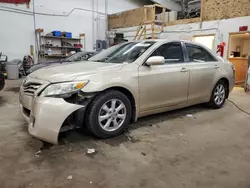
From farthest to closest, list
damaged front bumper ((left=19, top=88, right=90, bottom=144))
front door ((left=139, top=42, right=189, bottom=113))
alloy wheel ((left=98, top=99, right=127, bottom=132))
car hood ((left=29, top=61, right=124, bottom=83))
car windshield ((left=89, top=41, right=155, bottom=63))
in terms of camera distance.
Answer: car windshield ((left=89, top=41, right=155, bottom=63)) → front door ((left=139, top=42, right=189, bottom=113)) → alloy wheel ((left=98, top=99, right=127, bottom=132)) → car hood ((left=29, top=61, right=124, bottom=83)) → damaged front bumper ((left=19, top=88, right=90, bottom=144))

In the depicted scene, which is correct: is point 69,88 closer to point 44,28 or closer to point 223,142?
point 223,142

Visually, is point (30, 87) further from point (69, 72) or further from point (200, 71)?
point (200, 71)

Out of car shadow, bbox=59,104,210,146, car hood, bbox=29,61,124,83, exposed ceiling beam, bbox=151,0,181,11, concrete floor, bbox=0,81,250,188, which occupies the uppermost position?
exposed ceiling beam, bbox=151,0,181,11

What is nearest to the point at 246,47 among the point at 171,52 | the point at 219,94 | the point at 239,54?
the point at 239,54

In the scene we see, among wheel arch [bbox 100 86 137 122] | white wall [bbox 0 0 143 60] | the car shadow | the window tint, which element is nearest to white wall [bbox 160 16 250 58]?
white wall [bbox 0 0 143 60]

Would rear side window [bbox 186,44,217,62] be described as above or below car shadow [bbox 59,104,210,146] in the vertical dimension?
above

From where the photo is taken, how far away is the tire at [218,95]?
386cm

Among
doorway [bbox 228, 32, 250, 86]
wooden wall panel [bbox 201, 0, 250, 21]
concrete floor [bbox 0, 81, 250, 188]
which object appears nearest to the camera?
concrete floor [bbox 0, 81, 250, 188]

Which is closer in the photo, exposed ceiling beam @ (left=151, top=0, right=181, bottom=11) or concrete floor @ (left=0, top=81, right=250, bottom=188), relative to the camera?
concrete floor @ (left=0, top=81, right=250, bottom=188)

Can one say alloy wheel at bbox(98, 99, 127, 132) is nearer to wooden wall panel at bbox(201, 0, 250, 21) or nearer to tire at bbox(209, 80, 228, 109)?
tire at bbox(209, 80, 228, 109)

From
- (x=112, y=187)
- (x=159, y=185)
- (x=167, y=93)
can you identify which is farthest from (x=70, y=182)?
(x=167, y=93)

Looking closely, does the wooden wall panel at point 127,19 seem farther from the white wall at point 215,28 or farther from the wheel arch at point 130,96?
the wheel arch at point 130,96

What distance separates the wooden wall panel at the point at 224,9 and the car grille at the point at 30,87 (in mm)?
7295

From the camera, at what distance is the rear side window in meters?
3.43
